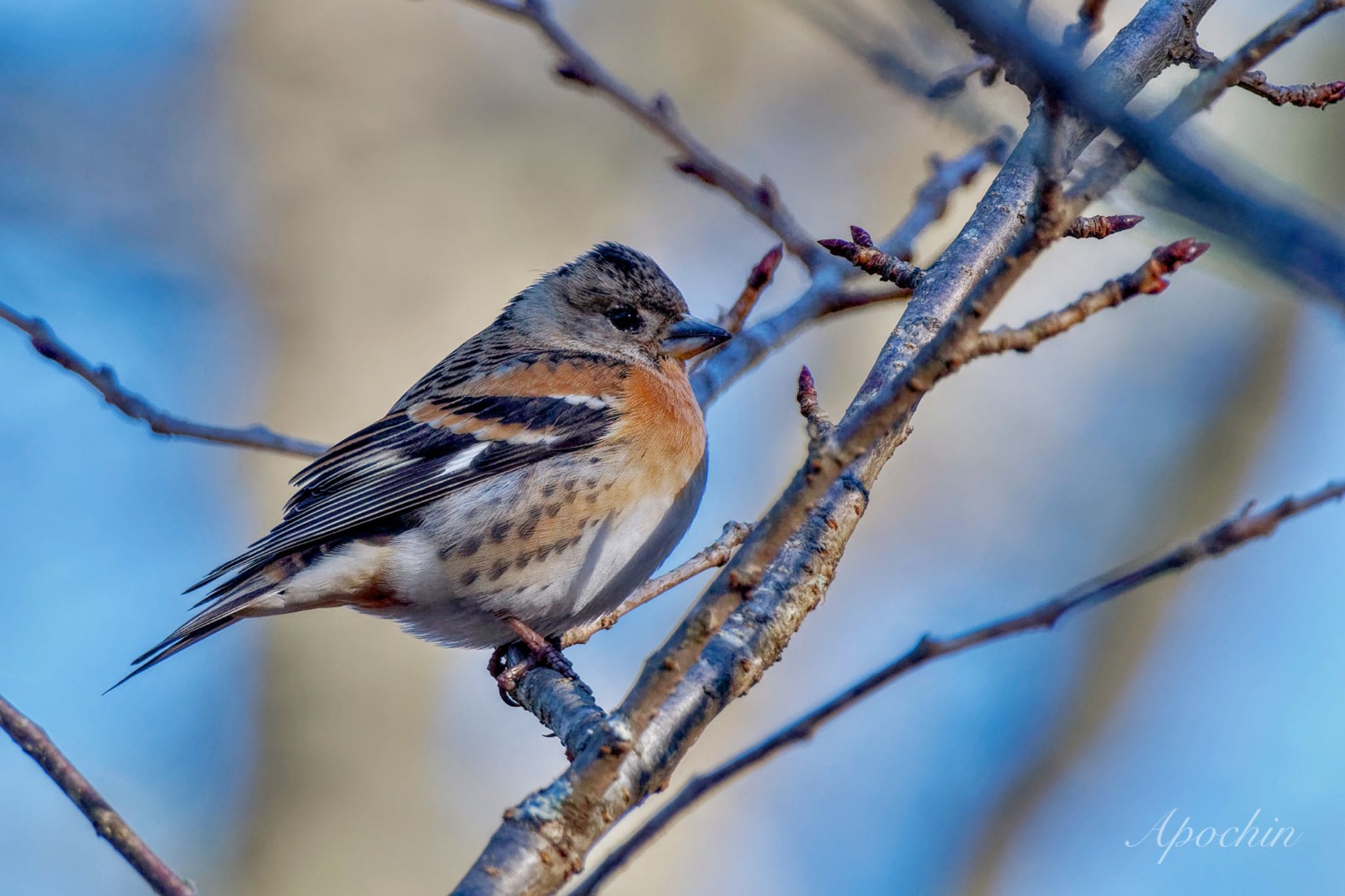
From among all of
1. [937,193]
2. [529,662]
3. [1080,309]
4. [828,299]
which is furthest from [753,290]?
[1080,309]

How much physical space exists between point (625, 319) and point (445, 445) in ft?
3.60

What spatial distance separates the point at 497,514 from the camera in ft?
14.5

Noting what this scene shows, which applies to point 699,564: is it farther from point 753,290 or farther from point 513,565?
point 753,290

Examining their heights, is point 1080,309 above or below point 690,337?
below

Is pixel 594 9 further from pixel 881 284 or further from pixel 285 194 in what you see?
pixel 881 284

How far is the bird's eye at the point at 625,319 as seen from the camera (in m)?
5.38

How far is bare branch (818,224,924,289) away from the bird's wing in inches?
54.5

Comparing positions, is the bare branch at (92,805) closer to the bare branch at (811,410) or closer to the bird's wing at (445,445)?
the bare branch at (811,410)

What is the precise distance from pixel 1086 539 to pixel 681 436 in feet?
17.7

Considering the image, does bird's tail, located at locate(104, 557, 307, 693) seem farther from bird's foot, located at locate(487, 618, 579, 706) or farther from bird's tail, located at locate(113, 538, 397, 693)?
bird's foot, located at locate(487, 618, 579, 706)

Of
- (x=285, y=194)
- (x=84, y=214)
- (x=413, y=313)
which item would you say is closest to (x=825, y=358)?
(x=413, y=313)

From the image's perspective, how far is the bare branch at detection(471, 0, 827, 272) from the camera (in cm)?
341

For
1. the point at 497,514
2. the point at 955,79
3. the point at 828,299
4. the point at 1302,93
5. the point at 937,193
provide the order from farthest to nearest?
the point at 937,193 < the point at 828,299 < the point at 497,514 < the point at 1302,93 < the point at 955,79

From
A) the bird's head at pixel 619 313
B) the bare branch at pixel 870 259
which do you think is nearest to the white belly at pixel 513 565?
the bird's head at pixel 619 313
